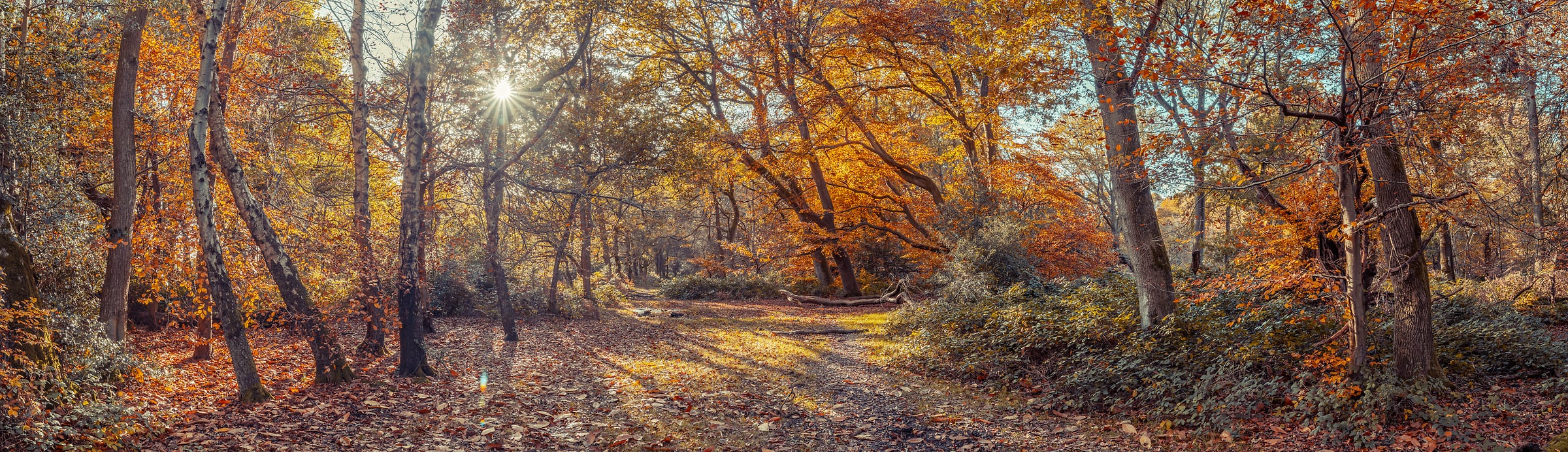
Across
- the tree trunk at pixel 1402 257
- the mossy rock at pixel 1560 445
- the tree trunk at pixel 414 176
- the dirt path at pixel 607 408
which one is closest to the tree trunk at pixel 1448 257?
the tree trunk at pixel 1402 257

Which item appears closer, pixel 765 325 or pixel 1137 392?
pixel 1137 392

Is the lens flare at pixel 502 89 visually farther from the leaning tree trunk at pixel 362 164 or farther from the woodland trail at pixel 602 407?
the woodland trail at pixel 602 407

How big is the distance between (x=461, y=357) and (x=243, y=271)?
295cm

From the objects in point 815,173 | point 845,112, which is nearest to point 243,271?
point 845,112

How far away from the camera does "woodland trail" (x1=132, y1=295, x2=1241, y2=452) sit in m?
6.23

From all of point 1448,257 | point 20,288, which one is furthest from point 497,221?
point 1448,257

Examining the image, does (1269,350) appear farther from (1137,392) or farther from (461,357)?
(461,357)

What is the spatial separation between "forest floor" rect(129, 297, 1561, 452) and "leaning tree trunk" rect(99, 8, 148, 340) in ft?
3.44

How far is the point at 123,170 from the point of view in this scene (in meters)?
8.12

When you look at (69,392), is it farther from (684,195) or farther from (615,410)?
(684,195)

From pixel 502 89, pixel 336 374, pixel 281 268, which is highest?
pixel 502 89

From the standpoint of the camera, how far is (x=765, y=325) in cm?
1778

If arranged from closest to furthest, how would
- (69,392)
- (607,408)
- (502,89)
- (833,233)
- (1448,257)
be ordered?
(69,392), (607,408), (502,89), (1448,257), (833,233)

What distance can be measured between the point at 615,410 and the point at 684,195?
848 centimetres
